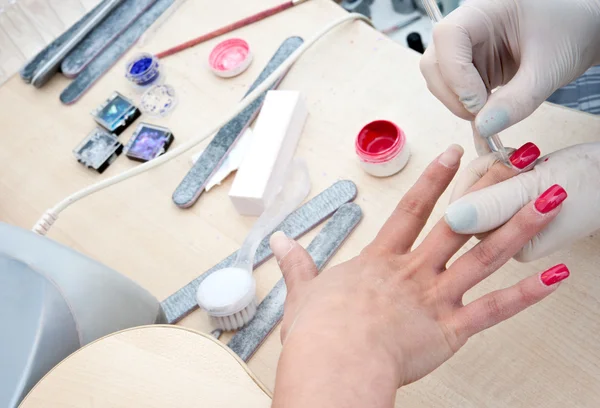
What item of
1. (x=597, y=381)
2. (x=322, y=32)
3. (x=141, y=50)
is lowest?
(x=597, y=381)

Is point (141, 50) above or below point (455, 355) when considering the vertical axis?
above

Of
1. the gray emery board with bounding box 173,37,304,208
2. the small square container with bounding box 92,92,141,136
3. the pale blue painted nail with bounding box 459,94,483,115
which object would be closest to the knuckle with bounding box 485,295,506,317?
the pale blue painted nail with bounding box 459,94,483,115

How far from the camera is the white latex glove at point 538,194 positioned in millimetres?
610

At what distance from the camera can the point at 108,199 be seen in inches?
36.8

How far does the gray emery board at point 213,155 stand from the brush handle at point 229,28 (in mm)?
145

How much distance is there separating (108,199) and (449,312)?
0.57 metres

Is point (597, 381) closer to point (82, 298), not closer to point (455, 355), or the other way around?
point (455, 355)

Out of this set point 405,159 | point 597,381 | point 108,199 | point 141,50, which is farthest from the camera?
point 141,50

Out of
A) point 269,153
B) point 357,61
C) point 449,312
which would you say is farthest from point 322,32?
point 449,312

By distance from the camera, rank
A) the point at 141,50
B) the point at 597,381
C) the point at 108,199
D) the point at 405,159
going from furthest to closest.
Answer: the point at 141,50 < the point at 108,199 < the point at 405,159 < the point at 597,381

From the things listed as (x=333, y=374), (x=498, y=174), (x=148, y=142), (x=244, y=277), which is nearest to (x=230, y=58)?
(x=148, y=142)

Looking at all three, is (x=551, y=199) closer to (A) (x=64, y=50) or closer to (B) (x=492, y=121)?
(B) (x=492, y=121)

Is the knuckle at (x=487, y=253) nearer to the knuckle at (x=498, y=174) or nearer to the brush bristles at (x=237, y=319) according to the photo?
the knuckle at (x=498, y=174)

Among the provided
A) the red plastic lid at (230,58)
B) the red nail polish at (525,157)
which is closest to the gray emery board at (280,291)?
the red nail polish at (525,157)
